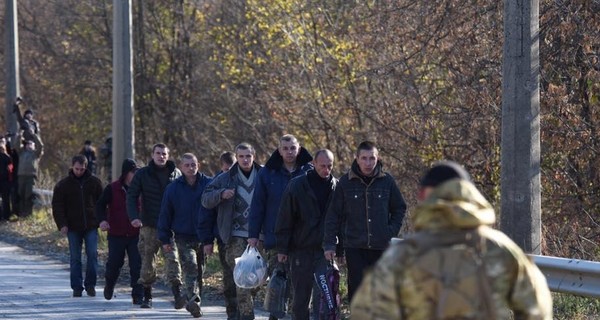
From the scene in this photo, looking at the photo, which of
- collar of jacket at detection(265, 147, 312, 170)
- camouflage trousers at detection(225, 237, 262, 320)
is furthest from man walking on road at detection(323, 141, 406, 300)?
camouflage trousers at detection(225, 237, 262, 320)

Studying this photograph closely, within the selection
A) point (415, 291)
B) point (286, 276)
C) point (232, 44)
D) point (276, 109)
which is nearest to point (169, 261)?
point (286, 276)

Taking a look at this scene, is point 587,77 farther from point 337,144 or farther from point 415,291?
point 415,291

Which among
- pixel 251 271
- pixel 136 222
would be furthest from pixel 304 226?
pixel 136 222

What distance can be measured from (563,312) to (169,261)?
14.6 ft

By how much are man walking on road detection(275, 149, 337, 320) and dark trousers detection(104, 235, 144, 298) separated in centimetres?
345

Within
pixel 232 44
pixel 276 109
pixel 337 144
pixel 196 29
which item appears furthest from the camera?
pixel 196 29

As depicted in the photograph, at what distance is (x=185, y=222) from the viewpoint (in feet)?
42.8

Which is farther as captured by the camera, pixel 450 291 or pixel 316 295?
pixel 316 295

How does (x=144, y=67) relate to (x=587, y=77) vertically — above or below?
above

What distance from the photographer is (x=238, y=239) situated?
1220cm

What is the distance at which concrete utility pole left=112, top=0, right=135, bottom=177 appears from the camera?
18.0 meters

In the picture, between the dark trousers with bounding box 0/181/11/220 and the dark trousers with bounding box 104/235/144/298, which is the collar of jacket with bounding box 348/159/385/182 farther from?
the dark trousers with bounding box 0/181/11/220

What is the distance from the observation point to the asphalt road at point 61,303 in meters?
12.9

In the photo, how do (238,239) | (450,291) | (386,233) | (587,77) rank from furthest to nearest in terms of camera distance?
(587,77)
(238,239)
(386,233)
(450,291)
